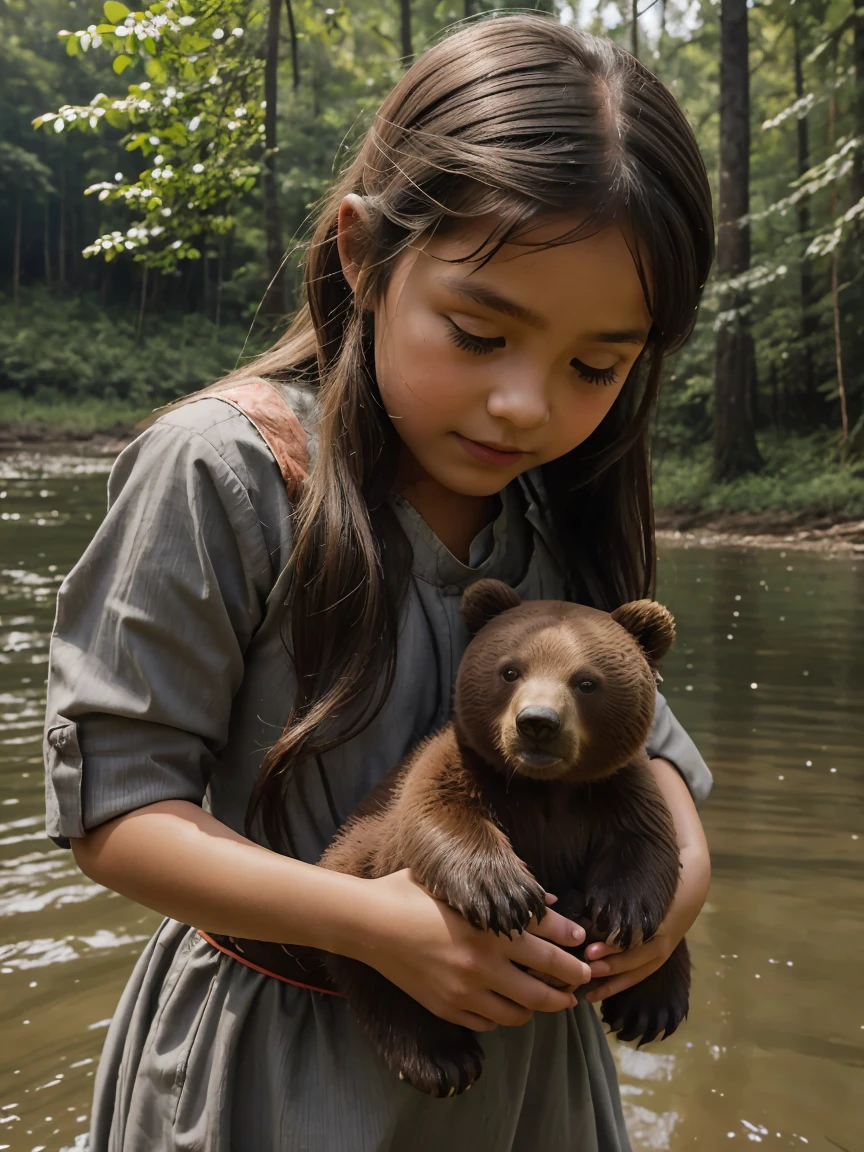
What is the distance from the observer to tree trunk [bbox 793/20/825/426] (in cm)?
2002

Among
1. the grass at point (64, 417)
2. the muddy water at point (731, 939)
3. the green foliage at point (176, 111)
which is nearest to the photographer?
the muddy water at point (731, 939)

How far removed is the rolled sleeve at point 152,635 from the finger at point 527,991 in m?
0.46

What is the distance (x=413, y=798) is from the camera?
53.6 inches

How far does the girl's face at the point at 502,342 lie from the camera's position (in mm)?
1400

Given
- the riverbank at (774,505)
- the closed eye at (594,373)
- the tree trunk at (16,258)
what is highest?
the tree trunk at (16,258)

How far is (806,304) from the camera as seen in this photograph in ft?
66.6

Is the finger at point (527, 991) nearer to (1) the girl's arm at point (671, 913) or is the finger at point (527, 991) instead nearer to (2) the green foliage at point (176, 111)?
(1) the girl's arm at point (671, 913)

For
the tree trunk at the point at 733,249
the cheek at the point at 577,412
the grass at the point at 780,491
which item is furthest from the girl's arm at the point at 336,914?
the tree trunk at the point at 733,249

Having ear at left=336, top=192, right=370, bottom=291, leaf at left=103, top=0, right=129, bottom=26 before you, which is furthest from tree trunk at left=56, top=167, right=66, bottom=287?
ear at left=336, top=192, right=370, bottom=291

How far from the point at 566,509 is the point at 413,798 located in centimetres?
68

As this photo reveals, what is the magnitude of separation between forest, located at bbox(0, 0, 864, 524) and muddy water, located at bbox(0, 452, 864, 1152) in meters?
1.82

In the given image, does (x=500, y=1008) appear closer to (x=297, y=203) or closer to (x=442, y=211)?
(x=442, y=211)

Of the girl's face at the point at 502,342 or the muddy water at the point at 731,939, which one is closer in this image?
the girl's face at the point at 502,342

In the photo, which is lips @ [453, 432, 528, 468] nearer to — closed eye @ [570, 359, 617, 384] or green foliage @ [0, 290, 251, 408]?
closed eye @ [570, 359, 617, 384]
